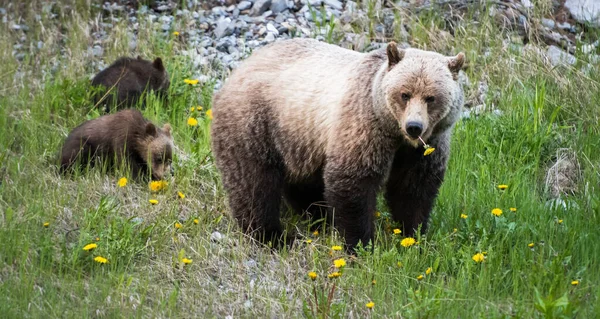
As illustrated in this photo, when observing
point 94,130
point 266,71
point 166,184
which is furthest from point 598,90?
point 94,130

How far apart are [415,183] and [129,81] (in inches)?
132

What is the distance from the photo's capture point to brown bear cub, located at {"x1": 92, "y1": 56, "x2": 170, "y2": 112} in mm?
7723

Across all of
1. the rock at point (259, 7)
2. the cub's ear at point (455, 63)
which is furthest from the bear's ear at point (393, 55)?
the rock at point (259, 7)

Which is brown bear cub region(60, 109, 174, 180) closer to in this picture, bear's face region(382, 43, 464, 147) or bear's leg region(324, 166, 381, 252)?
bear's leg region(324, 166, 381, 252)

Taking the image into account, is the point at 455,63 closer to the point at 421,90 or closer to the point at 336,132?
the point at 421,90

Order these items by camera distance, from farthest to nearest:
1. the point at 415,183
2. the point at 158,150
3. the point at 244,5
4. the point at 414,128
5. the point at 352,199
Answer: the point at 244,5 < the point at 158,150 < the point at 415,183 < the point at 352,199 < the point at 414,128

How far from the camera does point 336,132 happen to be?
5414 millimetres

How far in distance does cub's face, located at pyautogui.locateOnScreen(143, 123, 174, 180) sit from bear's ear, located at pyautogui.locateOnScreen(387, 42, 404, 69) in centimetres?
217

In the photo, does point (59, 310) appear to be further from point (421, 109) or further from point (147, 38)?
point (147, 38)

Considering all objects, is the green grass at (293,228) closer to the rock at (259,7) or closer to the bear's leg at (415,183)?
the bear's leg at (415,183)

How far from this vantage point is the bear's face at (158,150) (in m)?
6.74

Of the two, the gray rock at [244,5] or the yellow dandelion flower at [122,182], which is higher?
the gray rock at [244,5]

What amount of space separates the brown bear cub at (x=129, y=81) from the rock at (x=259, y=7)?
4.94 feet

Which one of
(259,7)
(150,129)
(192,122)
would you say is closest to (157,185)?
(150,129)
